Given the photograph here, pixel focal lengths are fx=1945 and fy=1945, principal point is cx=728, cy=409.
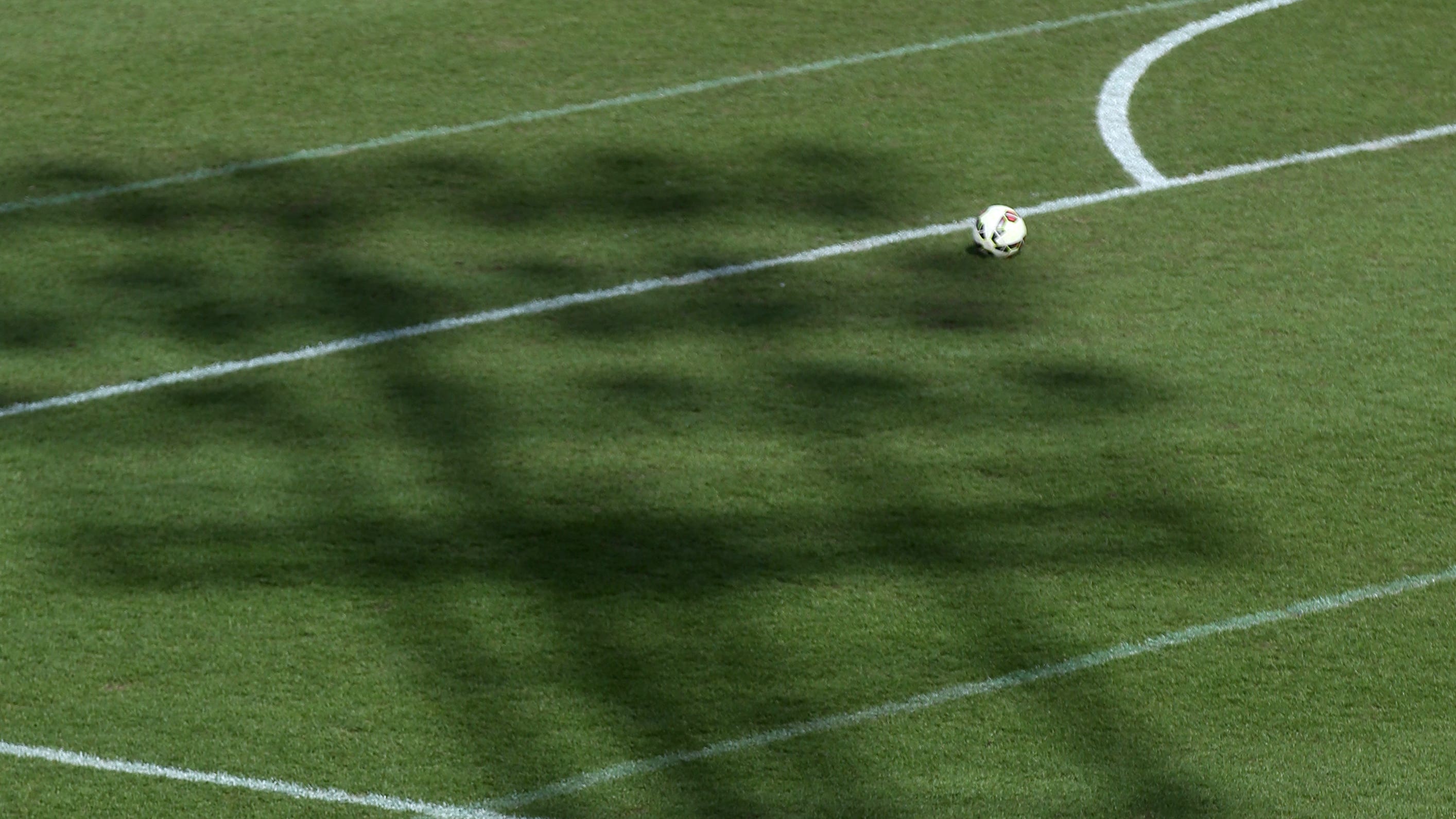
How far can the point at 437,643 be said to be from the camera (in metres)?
5.77

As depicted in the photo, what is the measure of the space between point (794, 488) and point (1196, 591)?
1.36m

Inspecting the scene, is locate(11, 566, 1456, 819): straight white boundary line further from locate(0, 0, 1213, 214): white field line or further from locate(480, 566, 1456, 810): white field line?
locate(0, 0, 1213, 214): white field line

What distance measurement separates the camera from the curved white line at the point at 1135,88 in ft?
28.5

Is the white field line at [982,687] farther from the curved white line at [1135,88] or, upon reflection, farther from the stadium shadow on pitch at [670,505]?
the curved white line at [1135,88]

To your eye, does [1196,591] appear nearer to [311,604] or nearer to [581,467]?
[581,467]

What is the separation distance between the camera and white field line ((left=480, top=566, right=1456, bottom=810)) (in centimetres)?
524

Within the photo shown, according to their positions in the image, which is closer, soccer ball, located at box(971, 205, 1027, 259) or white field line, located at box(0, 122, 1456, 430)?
white field line, located at box(0, 122, 1456, 430)

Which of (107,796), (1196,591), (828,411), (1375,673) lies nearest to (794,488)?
(828,411)

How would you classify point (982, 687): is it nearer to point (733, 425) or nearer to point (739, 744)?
point (739, 744)

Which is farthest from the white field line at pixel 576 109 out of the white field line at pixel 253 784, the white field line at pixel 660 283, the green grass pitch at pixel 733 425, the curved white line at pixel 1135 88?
the white field line at pixel 253 784

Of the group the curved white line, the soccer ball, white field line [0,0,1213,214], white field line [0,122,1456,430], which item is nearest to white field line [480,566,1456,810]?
the soccer ball

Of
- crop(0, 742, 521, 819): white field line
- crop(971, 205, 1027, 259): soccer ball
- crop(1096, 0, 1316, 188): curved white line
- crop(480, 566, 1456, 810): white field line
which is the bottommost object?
crop(0, 742, 521, 819): white field line

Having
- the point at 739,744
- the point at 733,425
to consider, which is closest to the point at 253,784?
the point at 739,744

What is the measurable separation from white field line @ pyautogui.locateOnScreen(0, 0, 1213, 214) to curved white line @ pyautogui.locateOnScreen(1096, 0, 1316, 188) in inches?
12.1
